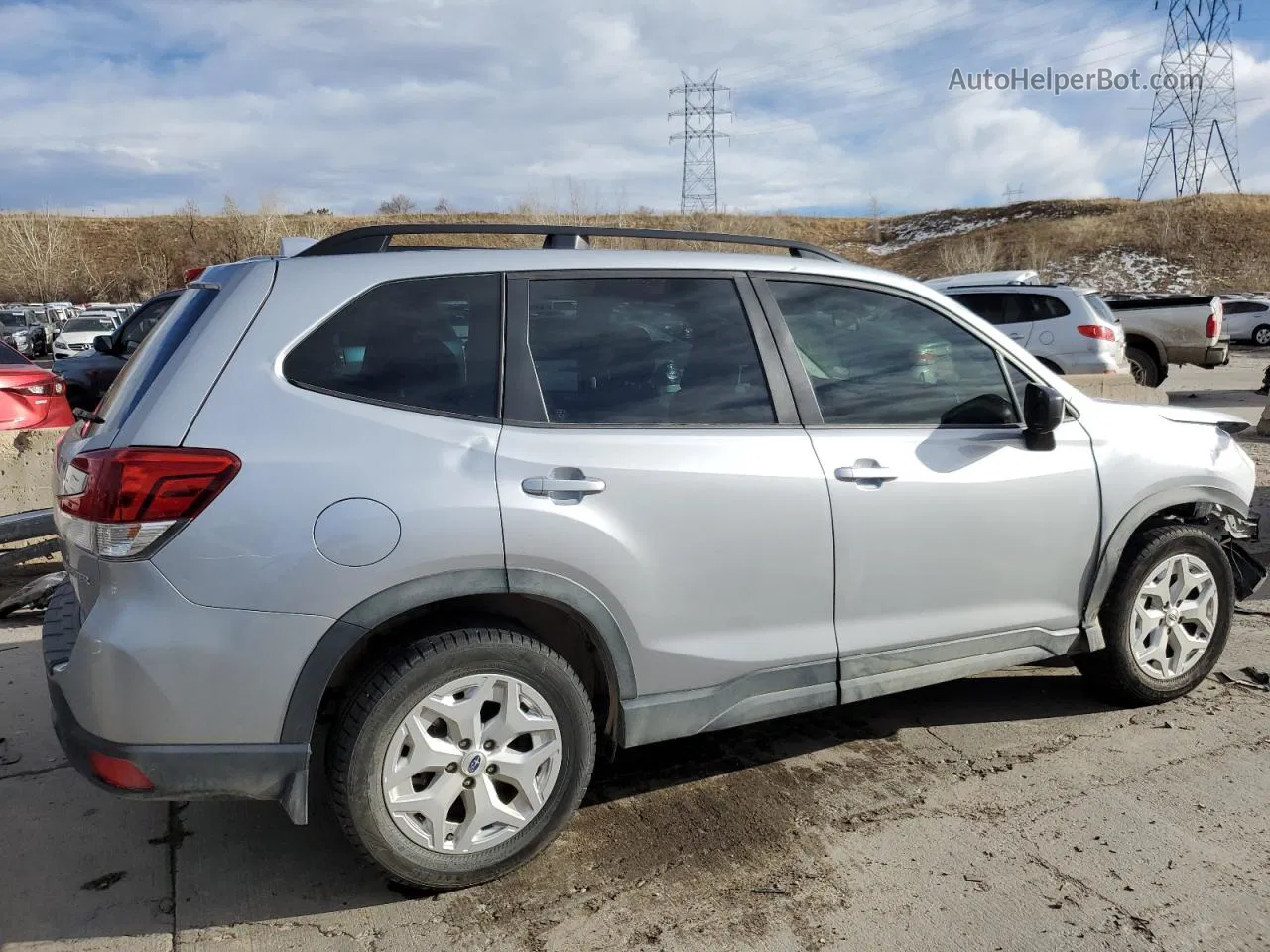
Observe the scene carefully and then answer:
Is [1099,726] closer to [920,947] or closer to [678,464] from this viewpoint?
[920,947]

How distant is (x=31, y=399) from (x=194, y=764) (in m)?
6.42

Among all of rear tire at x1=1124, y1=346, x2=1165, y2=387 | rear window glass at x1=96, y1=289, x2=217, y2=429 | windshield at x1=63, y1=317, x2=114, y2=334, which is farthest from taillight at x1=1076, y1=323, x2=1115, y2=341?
windshield at x1=63, y1=317, x2=114, y2=334

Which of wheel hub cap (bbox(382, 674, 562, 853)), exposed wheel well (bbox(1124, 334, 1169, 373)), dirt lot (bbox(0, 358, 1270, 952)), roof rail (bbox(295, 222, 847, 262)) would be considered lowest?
dirt lot (bbox(0, 358, 1270, 952))

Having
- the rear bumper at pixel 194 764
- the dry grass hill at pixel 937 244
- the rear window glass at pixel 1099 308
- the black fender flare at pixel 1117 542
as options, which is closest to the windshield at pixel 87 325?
the dry grass hill at pixel 937 244

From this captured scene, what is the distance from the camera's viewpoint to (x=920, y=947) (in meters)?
2.69

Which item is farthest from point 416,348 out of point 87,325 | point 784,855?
point 87,325

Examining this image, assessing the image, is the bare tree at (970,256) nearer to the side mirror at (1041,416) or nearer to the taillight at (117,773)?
the side mirror at (1041,416)

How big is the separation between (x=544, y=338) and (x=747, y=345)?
71 cm

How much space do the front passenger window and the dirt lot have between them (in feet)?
4.25

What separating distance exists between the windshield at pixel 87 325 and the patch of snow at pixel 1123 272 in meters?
43.6

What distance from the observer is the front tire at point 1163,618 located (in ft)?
13.1

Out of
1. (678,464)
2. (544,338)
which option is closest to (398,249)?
(544,338)

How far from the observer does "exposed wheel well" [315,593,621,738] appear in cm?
285

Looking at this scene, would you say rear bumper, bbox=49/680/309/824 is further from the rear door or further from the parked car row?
the parked car row
